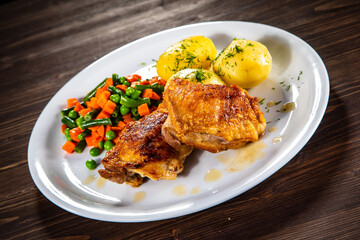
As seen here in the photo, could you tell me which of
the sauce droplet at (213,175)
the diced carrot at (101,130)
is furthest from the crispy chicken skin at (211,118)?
the diced carrot at (101,130)

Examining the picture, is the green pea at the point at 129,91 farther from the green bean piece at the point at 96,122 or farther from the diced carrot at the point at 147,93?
the green bean piece at the point at 96,122

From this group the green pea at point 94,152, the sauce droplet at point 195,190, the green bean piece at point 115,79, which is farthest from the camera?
the green bean piece at point 115,79

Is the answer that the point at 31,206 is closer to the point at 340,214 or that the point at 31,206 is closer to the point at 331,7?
the point at 340,214

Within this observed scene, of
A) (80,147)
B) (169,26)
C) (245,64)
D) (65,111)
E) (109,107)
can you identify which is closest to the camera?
(245,64)

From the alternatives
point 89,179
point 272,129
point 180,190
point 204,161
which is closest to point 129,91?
point 89,179

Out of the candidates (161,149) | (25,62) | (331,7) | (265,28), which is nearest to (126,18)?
(25,62)

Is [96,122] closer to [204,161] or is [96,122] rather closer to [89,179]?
[89,179]

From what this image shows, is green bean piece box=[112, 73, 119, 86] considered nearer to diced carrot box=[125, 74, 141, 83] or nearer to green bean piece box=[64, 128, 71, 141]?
diced carrot box=[125, 74, 141, 83]
